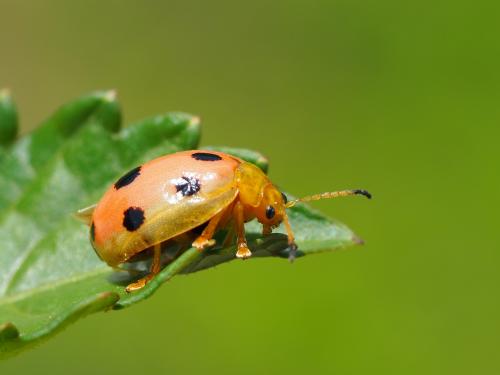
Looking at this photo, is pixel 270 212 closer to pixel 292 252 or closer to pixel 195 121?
pixel 292 252

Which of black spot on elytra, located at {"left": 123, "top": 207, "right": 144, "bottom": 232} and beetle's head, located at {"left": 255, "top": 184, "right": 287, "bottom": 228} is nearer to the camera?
black spot on elytra, located at {"left": 123, "top": 207, "right": 144, "bottom": 232}

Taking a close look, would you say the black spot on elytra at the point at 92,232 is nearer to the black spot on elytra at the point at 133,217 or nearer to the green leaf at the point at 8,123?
the black spot on elytra at the point at 133,217

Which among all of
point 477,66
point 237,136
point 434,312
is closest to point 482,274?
point 434,312

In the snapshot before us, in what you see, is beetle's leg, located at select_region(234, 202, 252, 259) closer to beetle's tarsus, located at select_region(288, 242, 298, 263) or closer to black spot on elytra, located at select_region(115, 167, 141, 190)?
beetle's tarsus, located at select_region(288, 242, 298, 263)

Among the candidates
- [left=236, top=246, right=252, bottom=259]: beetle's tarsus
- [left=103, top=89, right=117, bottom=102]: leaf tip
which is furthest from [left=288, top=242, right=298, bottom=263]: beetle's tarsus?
[left=103, top=89, right=117, bottom=102]: leaf tip

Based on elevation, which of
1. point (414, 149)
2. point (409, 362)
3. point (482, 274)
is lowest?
point (409, 362)

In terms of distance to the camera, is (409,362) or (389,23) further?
(389,23)

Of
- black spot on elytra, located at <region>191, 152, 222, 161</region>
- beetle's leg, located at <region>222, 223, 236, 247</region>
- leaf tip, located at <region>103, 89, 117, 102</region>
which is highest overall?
leaf tip, located at <region>103, 89, 117, 102</region>

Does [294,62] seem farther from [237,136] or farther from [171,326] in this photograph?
Result: [171,326]
